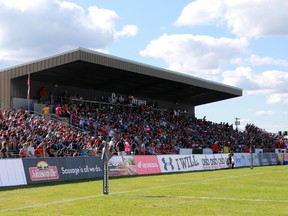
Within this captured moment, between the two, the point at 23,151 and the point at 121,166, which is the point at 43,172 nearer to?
the point at 23,151

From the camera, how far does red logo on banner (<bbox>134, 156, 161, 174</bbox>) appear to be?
30.3 m

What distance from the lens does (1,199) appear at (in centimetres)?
1630

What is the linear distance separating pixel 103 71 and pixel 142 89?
9.91m

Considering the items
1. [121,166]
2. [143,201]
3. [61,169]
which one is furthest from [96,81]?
[143,201]

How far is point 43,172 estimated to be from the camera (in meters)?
23.2

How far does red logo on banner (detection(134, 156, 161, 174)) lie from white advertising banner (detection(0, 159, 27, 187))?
9.59m

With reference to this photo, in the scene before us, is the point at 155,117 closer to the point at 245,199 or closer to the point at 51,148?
A: the point at 51,148

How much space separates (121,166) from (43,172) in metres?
6.36

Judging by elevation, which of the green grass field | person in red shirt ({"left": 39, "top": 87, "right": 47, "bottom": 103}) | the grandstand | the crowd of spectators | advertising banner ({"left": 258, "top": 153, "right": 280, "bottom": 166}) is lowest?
the green grass field

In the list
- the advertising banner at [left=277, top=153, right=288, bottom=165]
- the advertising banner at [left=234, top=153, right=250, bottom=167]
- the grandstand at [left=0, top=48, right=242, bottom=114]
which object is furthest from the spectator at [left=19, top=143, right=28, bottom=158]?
the advertising banner at [left=277, top=153, right=288, bottom=165]

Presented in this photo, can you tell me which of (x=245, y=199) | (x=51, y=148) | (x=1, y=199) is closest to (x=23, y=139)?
(x=51, y=148)

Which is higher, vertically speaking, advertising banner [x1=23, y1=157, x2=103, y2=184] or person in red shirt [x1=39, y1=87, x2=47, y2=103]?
person in red shirt [x1=39, y1=87, x2=47, y2=103]

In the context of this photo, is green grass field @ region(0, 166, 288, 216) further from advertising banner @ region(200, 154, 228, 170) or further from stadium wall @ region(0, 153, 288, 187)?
advertising banner @ region(200, 154, 228, 170)

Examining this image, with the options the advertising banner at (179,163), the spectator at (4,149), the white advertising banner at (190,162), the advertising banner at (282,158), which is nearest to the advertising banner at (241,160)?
the white advertising banner at (190,162)
